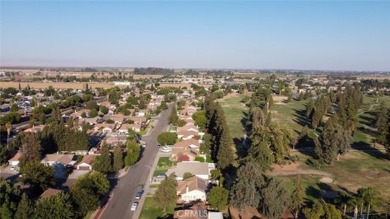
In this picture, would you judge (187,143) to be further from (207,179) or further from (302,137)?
(302,137)

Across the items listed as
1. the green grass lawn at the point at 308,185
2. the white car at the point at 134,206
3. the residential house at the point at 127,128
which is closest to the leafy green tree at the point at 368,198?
the green grass lawn at the point at 308,185

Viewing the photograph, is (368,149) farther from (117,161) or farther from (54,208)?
(54,208)

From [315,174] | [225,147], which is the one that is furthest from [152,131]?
[315,174]

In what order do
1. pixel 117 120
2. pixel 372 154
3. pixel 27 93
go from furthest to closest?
1. pixel 27 93
2. pixel 117 120
3. pixel 372 154

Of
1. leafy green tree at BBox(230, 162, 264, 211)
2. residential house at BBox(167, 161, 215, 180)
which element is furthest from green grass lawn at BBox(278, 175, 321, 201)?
residential house at BBox(167, 161, 215, 180)

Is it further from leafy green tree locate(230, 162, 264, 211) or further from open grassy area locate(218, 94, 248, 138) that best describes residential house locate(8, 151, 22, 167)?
Answer: open grassy area locate(218, 94, 248, 138)

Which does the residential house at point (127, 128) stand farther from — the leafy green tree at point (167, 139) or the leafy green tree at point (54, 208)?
the leafy green tree at point (54, 208)
